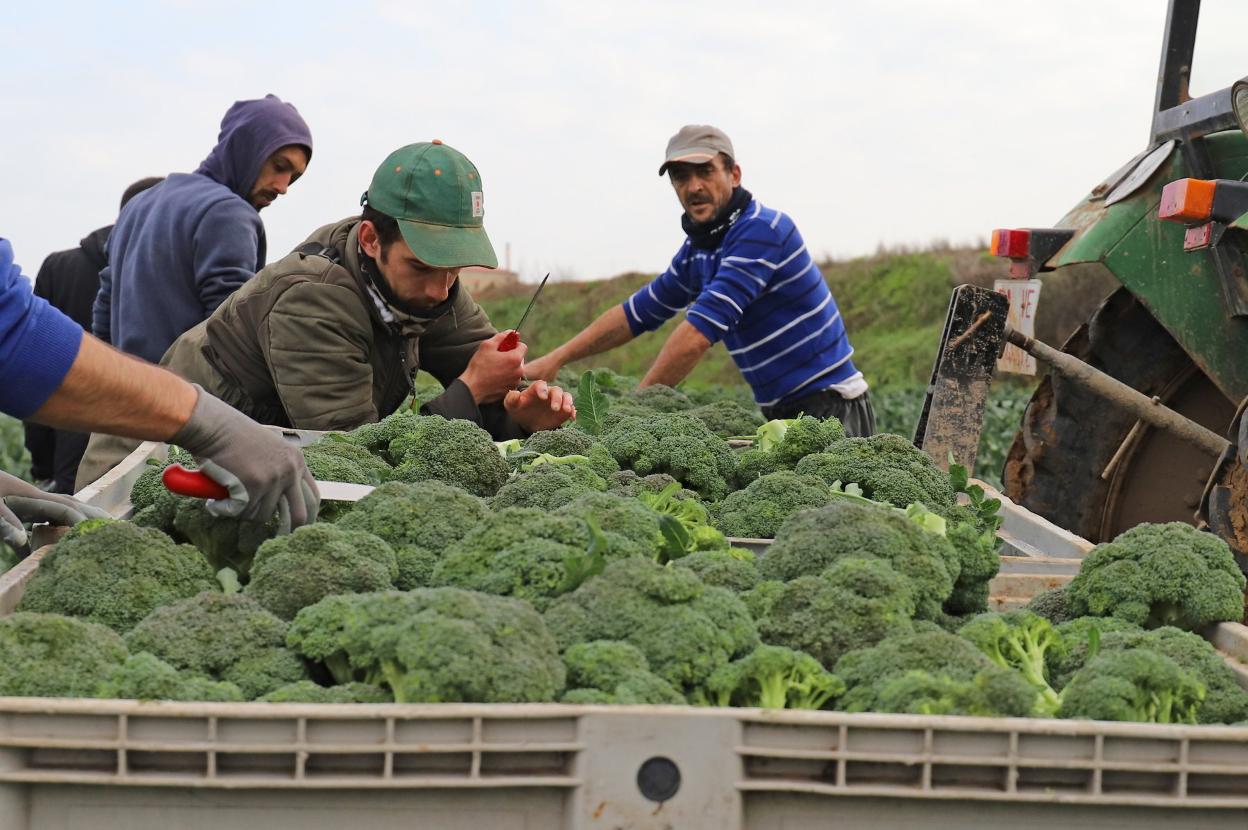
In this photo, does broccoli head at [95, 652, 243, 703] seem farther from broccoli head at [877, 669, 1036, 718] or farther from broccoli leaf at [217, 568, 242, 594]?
broccoli head at [877, 669, 1036, 718]

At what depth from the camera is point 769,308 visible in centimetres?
725

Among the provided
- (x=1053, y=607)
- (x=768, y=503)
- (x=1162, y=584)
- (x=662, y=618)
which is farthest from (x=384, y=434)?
(x=1162, y=584)

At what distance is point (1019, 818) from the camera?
2115 millimetres

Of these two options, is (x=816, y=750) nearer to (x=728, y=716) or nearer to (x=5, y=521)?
(x=728, y=716)

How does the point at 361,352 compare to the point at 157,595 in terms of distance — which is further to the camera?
the point at 361,352

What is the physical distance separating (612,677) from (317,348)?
8.81ft

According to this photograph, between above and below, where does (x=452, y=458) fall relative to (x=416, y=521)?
above

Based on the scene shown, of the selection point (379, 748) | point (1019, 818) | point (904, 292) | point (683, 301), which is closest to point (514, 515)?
point (379, 748)

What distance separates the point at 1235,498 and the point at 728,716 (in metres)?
2.99

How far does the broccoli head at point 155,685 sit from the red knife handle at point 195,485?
0.85 meters

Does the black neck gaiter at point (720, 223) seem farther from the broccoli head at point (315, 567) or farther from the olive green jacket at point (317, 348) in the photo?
the broccoli head at point (315, 567)

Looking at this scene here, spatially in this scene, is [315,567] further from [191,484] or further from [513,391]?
[513,391]

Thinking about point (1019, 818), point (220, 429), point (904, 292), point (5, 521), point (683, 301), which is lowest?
point (1019, 818)

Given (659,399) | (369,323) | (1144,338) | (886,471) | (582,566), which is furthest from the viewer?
(659,399)
